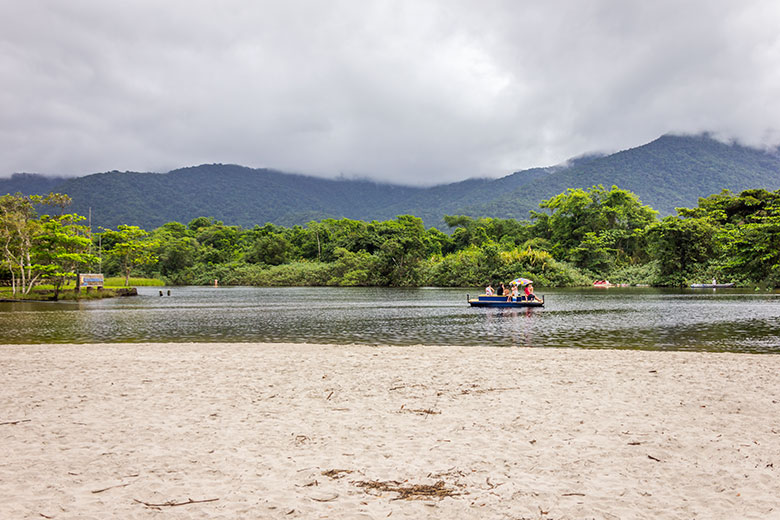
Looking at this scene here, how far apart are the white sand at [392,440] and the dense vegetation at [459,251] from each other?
27049 millimetres

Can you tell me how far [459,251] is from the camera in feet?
282

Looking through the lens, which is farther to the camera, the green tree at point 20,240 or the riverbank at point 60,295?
the riverbank at point 60,295

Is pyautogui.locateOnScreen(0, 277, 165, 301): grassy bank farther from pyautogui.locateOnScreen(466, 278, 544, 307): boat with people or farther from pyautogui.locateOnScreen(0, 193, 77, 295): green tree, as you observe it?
pyautogui.locateOnScreen(466, 278, 544, 307): boat with people

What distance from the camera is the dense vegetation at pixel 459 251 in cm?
4403

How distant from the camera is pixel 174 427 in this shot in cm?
679

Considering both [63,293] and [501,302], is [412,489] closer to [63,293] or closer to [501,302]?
[501,302]

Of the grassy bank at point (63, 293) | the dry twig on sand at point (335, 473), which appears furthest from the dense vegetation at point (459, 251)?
the dry twig on sand at point (335, 473)

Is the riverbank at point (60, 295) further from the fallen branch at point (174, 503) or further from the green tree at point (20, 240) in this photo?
the fallen branch at point (174, 503)

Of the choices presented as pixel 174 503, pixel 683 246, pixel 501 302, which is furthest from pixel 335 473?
pixel 683 246

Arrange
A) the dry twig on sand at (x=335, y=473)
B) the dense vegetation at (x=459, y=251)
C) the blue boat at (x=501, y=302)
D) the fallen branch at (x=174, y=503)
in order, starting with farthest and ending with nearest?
1. the dense vegetation at (x=459, y=251)
2. the blue boat at (x=501, y=302)
3. the dry twig on sand at (x=335, y=473)
4. the fallen branch at (x=174, y=503)

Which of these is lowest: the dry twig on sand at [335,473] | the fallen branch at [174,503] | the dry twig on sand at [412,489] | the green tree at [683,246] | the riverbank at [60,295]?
the dry twig on sand at [412,489]

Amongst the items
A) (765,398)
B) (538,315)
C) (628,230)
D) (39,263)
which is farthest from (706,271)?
(39,263)

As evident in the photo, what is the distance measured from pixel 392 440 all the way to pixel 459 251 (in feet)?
265

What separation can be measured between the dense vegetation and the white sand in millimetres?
27049
